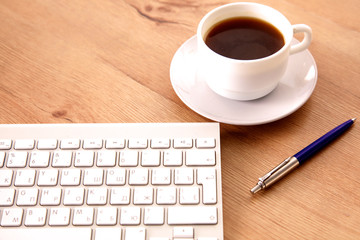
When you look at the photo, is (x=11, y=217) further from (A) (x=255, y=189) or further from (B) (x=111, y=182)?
(A) (x=255, y=189)

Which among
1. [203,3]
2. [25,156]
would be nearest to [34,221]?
[25,156]

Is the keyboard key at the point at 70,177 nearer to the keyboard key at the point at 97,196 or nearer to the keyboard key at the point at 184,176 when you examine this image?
the keyboard key at the point at 97,196

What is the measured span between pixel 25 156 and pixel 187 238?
233 mm

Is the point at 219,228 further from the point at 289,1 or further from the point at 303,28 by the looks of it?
the point at 289,1

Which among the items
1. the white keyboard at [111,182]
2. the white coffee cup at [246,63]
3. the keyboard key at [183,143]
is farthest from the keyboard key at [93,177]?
the white coffee cup at [246,63]

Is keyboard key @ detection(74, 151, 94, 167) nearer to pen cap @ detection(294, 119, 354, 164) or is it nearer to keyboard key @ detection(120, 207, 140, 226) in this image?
keyboard key @ detection(120, 207, 140, 226)

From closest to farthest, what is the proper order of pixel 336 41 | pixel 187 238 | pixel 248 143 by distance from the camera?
pixel 187 238 → pixel 248 143 → pixel 336 41

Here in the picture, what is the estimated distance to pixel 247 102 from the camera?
0.60m

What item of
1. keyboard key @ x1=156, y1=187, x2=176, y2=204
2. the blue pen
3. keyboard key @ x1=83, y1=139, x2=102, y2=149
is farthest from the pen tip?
keyboard key @ x1=83, y1=139, x2=102, y2=149

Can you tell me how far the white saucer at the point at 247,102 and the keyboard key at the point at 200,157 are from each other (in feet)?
0.20

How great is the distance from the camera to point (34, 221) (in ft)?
1.61

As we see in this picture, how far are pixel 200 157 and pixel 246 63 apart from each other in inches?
5.3

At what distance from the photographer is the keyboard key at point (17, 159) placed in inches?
20.8

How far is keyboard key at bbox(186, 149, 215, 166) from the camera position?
0.53 m
